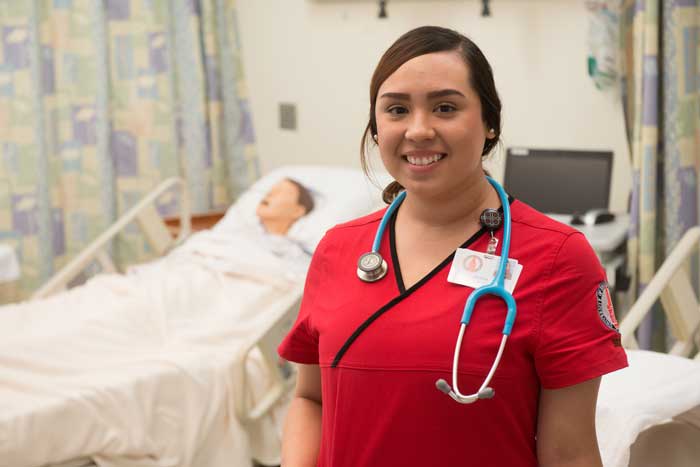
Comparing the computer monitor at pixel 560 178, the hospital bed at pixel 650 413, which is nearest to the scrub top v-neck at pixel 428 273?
the hospital bed at pixel 650 413

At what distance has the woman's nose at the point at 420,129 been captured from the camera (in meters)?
1.10

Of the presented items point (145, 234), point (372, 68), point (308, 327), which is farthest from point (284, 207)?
point (308, 327)

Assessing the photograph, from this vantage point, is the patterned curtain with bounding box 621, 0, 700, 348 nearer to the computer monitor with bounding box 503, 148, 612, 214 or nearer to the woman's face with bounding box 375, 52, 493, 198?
the computer monitor with bounding box 503, 148, 612, 214

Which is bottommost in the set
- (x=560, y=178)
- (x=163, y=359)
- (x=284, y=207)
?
(x=163, y=359)

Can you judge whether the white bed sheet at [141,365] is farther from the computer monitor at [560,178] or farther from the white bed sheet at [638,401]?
the white bed sheet at [638,401]

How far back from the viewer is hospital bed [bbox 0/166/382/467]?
2410 millimetres

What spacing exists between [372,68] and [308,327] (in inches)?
107

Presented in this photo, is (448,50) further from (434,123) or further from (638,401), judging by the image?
(638,401)

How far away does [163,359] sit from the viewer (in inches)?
104

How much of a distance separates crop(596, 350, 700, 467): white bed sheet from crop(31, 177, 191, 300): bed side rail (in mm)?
2146

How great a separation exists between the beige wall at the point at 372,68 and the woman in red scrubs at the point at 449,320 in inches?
84.5

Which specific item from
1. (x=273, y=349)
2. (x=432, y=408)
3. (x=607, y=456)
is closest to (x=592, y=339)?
(x=432, y=408)

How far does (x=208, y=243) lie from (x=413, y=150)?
7.55 feet

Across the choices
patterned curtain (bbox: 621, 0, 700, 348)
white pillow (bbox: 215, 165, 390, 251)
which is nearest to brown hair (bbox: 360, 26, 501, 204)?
patterned curtain (bbox: 621, 0, 700, 348)
